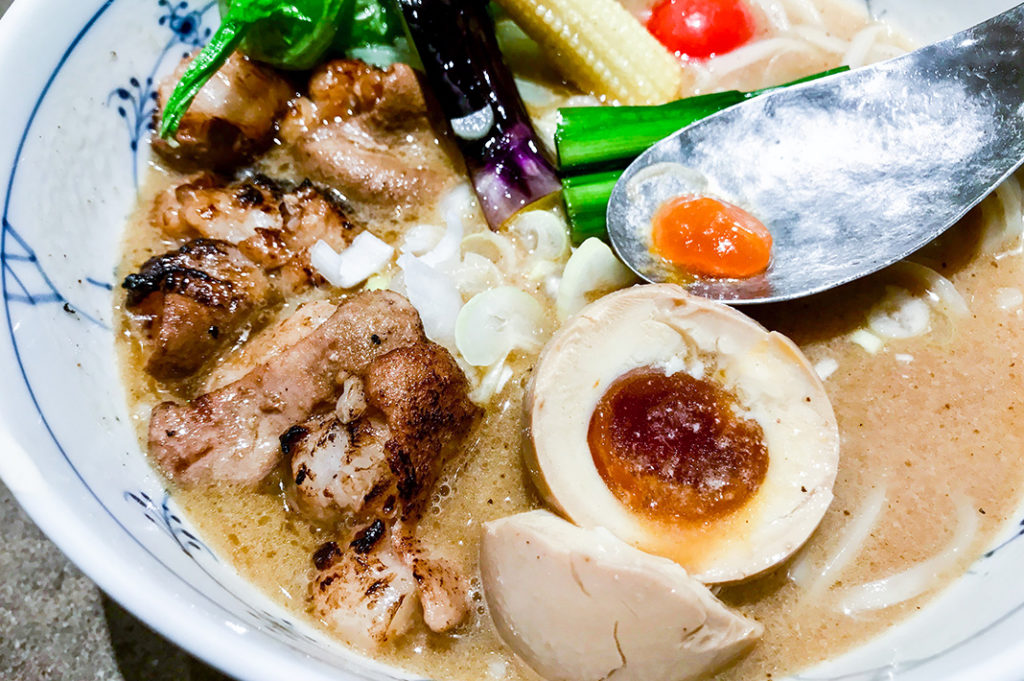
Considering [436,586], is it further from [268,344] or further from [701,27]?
[701,27]

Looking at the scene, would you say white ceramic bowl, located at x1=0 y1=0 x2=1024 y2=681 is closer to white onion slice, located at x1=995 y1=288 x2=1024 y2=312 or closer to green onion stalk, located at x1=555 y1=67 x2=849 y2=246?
white onion slice, located at x1=995 y1=288 x2=1024 y2=312

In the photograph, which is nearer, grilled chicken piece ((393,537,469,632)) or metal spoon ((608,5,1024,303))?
grilled chicken piece ((393,537,469,632))

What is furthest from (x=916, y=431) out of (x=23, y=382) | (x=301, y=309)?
(x=23, y=382)

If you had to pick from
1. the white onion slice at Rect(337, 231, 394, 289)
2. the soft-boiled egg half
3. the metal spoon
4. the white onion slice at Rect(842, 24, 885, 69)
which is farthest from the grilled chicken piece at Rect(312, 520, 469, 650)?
the white onion slice at Rect(842, 24, 885, 69)

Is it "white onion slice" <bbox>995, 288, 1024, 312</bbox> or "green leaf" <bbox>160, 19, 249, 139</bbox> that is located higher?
"green leaf" <bbox>160, 19, 249, 139</bbox>

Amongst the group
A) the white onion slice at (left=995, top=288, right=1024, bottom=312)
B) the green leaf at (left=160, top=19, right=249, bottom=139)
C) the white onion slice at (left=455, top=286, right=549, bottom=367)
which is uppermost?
the green leaf at (left=160, top=19, right=249, bottom=139)
